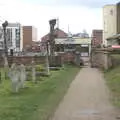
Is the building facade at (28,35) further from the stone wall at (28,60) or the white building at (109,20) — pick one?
the stone wall at (28,60)

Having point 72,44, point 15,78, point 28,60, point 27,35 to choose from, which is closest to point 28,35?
point 27,35

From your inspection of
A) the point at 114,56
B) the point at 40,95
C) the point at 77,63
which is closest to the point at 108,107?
the point at 40,95

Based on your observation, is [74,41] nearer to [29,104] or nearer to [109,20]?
[109,20]

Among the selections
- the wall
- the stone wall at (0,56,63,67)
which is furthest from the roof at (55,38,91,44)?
the wall

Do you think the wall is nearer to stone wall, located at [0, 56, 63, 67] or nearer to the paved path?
stone wall, located at [0, 56, 63, 67]

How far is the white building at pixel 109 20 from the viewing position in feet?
277

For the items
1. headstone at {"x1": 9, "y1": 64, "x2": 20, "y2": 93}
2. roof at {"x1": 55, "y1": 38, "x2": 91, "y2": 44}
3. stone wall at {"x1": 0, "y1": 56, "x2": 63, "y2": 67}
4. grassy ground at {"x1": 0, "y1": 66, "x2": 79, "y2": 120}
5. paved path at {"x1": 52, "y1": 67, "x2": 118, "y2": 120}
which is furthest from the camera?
roof at {"x1": 55, "y1": 38, "x2": 91, "y2": 44}

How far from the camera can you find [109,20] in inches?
3462

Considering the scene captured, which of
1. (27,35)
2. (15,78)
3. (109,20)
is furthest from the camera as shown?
(27,35)

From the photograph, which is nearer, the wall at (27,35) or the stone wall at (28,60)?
the stone wall at (28,60)

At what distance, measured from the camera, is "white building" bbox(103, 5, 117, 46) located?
84.5m

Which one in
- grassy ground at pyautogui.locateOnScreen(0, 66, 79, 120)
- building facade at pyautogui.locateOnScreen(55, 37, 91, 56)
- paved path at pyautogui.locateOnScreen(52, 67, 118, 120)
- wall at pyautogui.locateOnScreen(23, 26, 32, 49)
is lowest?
paved path at pyautogui.locateOnScreen(52, 67, 118, 120)

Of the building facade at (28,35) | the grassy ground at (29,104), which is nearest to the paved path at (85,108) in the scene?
the grassy ground at (29,104)

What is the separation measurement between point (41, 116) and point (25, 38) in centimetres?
12723
